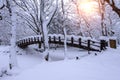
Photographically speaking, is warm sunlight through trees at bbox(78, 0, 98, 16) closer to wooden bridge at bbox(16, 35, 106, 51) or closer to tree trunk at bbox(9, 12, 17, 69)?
wooden bridge at bbox(16, 35, 106, 51)

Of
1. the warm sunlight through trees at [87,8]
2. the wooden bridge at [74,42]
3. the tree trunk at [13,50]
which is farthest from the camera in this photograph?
the warm sunlight through trees at [87,8]

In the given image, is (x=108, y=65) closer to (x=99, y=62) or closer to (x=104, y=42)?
(x=99, y=62)

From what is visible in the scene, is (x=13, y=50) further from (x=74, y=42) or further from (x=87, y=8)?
(x=87, y=8)

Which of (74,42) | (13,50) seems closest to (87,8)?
(74,42)

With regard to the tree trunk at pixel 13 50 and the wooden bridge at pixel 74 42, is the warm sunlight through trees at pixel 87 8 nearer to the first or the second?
the wooden bridge at pixel 74 42

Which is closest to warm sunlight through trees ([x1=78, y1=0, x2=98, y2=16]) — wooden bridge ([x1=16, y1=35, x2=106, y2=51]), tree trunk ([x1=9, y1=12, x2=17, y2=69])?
wooden bridge ([x1=16, y1=35, x2=106, y2=51])

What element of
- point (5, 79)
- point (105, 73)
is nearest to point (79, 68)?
point (105, 73)

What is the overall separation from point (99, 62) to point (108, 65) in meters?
0.94

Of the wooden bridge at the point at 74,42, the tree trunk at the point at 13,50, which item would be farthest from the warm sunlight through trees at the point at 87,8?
the tree trunk at the point at 13,50

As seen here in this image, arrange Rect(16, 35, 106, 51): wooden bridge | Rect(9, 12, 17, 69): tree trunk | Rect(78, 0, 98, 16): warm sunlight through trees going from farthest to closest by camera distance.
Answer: Rect(78, 0, 98, 16): warm sunlight through trees → Rect(16, 35, 106, 51): wooden bridge → Rect(9, 12, 17, 69): tree trunk

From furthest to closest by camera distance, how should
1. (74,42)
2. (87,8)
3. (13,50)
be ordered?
(87,8) < (74,42) < (13,50)

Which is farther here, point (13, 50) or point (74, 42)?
point (74, 42)

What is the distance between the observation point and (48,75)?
11.7 meters

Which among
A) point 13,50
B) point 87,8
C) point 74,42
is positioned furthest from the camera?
point 87,8
